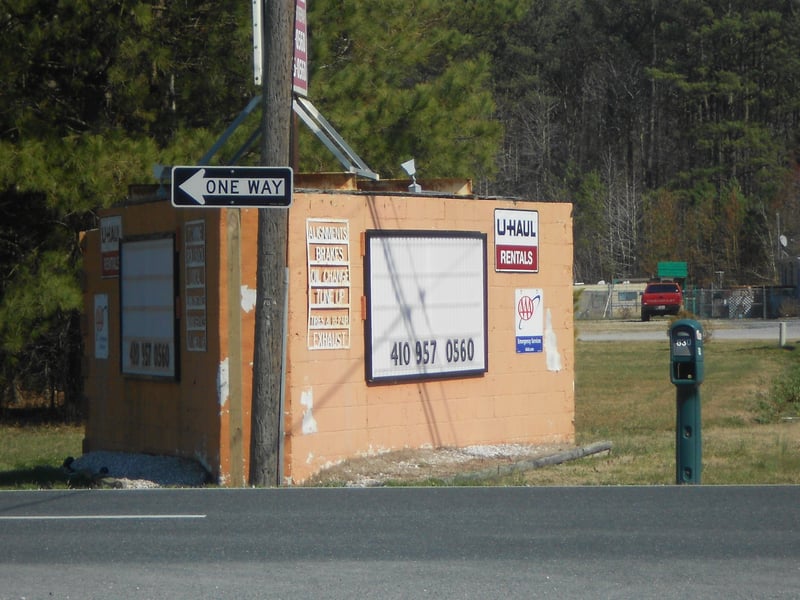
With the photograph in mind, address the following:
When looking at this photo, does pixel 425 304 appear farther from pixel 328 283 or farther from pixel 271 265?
pixel 271 265

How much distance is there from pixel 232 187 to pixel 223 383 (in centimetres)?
208

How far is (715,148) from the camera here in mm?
78438

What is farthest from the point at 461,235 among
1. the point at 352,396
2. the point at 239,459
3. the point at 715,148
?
the point at 715,148

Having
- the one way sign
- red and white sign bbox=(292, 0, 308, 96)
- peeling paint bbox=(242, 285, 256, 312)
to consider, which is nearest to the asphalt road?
peeling paint bbox=(242, 285, 256, 312)

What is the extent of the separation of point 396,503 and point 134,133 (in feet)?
42.2

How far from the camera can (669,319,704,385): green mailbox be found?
11227 millimetres

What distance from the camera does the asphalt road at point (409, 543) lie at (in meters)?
6.97

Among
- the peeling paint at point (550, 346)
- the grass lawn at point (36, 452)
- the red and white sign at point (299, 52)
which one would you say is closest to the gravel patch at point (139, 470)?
the grass lawn at point (36, 452)

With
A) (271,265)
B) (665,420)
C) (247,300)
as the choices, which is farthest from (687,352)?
(665,420)

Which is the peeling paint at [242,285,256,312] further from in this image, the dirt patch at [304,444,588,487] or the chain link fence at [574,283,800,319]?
the chain link fence at [574,283,800,319]

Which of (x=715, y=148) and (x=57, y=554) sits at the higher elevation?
(x=715, y=148)

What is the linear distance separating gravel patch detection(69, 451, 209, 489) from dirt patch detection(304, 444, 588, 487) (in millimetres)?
1242

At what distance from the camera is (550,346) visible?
50.4 feet

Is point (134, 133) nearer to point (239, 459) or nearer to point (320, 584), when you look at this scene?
point (239, 459)
